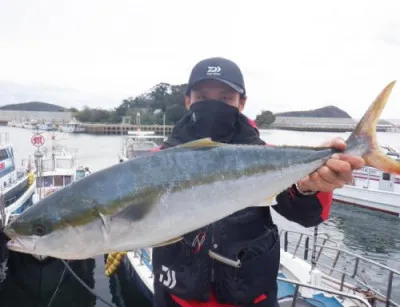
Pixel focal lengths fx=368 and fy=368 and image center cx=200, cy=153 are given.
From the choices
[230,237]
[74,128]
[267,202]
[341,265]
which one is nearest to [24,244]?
[230,237]

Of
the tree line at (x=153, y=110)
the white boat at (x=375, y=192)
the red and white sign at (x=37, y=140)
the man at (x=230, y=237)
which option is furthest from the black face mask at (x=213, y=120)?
the tree line at (x=153, y=110)

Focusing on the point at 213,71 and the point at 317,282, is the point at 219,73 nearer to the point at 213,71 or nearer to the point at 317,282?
the point at 213,71

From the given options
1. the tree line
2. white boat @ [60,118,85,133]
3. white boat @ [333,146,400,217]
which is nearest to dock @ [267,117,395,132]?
the tree line

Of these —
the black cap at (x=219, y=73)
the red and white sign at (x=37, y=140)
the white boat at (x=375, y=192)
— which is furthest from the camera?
the white boat at (x=375, y=192)

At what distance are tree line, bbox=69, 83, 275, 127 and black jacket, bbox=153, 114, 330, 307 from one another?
99.0 meters

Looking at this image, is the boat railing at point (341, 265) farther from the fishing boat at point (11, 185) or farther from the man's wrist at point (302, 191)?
the fishing boat at point (11, 185)

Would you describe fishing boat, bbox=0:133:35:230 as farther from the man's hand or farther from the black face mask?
the man's hand

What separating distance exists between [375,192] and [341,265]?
14693mm

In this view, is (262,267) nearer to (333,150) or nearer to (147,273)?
(333,150)

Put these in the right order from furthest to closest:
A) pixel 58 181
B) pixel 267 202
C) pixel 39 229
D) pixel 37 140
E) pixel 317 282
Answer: pixel 58 181, pixel 37 140, pixel 317 282, pixel 267 202, pixel 39 229

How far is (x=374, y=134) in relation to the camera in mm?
2891

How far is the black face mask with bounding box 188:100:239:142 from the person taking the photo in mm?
3158

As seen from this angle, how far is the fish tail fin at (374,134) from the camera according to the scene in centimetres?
275

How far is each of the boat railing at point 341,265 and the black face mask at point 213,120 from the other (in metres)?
4.58
